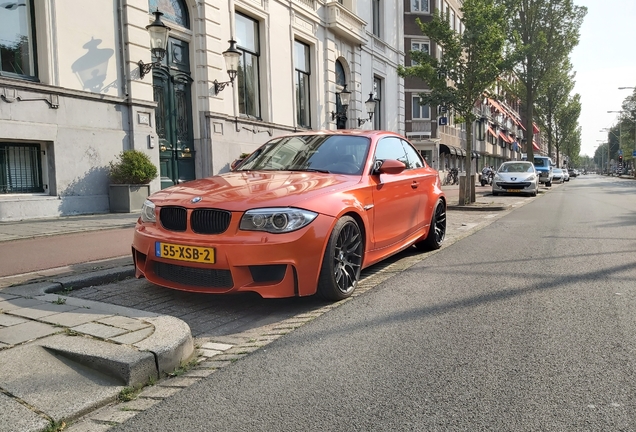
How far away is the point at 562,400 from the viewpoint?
2.63 meters

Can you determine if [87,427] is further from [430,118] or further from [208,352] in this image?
[430,118]

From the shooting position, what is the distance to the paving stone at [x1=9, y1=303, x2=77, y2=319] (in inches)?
146

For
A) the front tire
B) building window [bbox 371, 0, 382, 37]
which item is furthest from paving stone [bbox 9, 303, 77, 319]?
building window [bbox 371, 0, 382, 37]

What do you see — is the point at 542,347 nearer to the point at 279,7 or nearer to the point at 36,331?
the point at 36,331

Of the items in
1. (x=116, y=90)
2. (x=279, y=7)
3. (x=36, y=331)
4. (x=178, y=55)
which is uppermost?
(x=279, y=7)

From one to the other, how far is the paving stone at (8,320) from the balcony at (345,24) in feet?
66.8

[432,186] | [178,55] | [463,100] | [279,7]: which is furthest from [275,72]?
[432,186]

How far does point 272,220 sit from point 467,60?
47.8 feet

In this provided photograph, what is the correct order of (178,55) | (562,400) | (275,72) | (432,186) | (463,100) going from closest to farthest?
(562,400) < (432,186) < (178,55) < (463,100) < (275,72)

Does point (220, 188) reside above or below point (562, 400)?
above

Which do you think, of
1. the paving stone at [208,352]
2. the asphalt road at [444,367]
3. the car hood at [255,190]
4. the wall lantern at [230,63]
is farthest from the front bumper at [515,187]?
the paving stone at [208,352]

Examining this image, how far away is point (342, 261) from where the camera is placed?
4578 mm

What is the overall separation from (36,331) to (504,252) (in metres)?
5.86

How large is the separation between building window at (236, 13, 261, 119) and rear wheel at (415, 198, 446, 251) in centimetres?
1118
